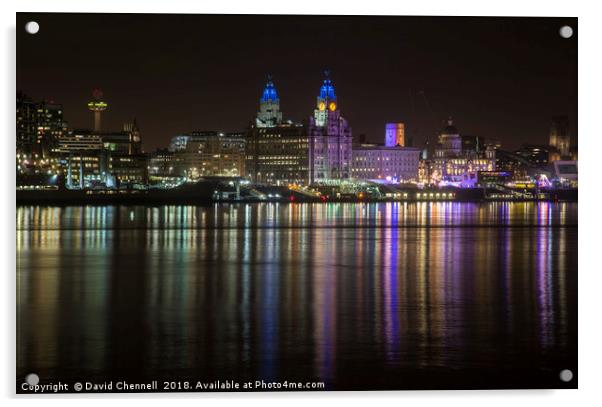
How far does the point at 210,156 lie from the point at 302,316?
263 ft

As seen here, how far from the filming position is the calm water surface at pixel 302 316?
709cm

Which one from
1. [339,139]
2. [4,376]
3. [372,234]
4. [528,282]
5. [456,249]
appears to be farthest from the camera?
[339,139]

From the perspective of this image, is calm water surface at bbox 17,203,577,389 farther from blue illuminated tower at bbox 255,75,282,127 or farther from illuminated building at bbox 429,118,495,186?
illuminated building at bbox 429,118,495,186

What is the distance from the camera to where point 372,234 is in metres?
23.4

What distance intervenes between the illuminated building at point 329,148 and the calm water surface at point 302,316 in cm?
6052

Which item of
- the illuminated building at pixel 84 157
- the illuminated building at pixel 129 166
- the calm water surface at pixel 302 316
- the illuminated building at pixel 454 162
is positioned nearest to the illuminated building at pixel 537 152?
the calm water surface at pixel 302 316

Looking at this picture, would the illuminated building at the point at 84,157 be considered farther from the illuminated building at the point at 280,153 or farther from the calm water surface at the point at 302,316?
the calm water surface at the point at 302,316

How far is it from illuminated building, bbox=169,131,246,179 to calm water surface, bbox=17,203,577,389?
67.6 meters

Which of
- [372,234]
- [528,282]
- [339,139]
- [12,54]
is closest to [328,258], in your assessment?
[528,282]

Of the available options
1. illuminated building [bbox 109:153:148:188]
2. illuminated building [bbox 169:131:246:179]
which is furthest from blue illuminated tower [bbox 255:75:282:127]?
illuminated building [bbox 109:153:148:188]

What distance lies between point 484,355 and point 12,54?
4270 millimetres

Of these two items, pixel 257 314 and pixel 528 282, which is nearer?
pixel 257 314

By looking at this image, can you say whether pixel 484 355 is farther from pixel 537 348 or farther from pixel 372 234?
pixel 372 234
